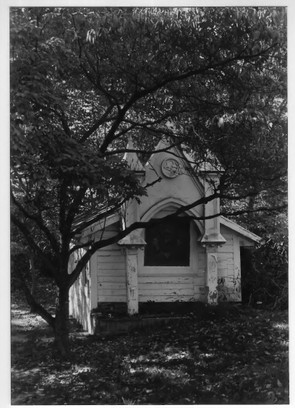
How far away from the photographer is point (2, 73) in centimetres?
400

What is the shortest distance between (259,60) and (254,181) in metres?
0.81

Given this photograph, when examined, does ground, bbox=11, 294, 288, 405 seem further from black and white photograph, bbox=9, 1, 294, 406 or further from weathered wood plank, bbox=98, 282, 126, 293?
weathered wood plank, bbox=98, 282, 126, 293

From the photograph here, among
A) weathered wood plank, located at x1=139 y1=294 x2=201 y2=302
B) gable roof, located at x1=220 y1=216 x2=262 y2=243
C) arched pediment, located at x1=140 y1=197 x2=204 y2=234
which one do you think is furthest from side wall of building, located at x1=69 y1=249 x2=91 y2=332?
gable roof, located at x1=220 y1=216 x2=262 y2=243

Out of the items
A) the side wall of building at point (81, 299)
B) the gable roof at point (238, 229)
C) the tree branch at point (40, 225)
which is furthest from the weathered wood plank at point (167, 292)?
the tree branch at point (40, 225)

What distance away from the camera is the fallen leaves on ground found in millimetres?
3938

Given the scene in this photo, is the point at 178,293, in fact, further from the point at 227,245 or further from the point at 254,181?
the point at 254,181

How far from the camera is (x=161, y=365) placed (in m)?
3.97

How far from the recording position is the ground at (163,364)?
3.94 meters

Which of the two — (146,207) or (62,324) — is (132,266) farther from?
(62,324)

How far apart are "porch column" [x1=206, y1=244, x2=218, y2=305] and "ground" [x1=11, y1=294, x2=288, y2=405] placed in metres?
0.10

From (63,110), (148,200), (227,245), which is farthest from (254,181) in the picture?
(63,110)

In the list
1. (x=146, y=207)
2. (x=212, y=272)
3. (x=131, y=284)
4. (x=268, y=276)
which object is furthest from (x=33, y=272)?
(x=268, y=276)

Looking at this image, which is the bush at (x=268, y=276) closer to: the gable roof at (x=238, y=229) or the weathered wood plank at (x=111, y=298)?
the gable roof at (x=238, y=229)

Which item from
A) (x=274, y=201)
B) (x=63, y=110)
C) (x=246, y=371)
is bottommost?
(x=246, y=371)
